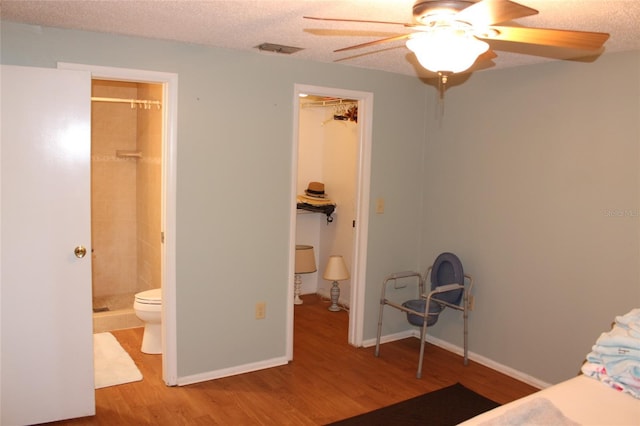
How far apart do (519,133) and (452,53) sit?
2.06 meters

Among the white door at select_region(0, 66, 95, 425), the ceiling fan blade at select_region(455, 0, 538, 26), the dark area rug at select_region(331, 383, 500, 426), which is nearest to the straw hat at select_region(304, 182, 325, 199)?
the dark area rug at select_region(331, 383, 500, 426)

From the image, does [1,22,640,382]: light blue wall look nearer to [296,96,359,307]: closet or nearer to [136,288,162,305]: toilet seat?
[136,288,162,305]: toilet seat

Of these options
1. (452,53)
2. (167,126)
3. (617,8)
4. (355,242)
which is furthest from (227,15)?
(355,242)

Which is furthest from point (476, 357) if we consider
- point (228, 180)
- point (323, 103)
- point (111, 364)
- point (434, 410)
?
point (323, 103)

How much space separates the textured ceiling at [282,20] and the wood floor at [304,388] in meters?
2.12

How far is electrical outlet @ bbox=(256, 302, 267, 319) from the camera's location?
3727 mm

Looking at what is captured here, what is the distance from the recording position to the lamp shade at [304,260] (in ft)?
17.5

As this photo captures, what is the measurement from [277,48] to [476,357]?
2.62 metres

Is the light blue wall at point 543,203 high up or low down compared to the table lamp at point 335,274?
up

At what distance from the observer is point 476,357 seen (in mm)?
4027

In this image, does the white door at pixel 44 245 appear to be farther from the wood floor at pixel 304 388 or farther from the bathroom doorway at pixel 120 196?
the bathroom doorway at pixel 120 196

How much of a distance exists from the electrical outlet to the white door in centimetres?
112

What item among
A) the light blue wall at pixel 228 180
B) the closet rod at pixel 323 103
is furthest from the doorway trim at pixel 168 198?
the closet rod at pixel 323 103

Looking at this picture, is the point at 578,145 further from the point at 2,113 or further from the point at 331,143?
the point at 2,113
